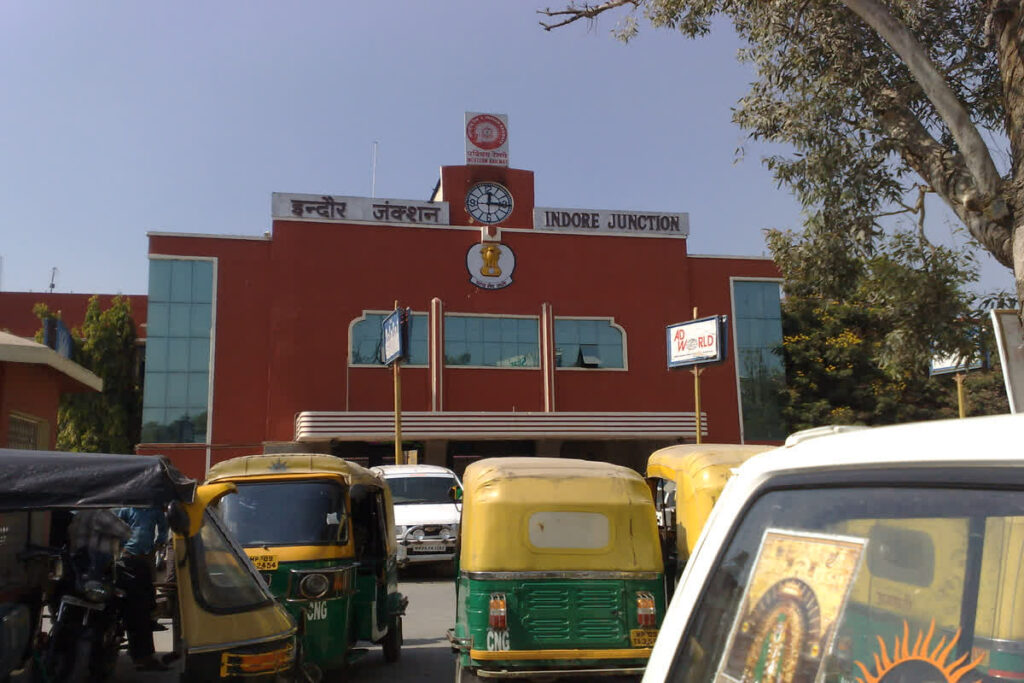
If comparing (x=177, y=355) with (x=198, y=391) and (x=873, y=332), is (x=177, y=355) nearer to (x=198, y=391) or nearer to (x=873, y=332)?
(x=198, y=391)

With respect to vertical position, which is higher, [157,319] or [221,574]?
[157,319]

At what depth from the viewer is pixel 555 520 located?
675cm

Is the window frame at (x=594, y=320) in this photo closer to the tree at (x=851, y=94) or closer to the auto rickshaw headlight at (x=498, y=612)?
the tree at (x=851, y=94)

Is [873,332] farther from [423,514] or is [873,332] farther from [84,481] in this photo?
[84,481]

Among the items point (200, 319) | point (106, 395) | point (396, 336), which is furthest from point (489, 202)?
point (106, 395)

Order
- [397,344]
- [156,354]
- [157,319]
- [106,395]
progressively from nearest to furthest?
[397,344], [156,354], [157,319], [106,395]

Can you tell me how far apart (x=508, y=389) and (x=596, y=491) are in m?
21.4

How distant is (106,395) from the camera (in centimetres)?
3073

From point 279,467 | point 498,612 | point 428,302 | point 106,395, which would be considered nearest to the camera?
point 498,612

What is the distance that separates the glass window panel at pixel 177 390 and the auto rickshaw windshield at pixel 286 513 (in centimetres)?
2025

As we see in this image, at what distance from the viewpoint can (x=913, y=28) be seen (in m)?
10.5

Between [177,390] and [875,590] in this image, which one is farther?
[177,390]

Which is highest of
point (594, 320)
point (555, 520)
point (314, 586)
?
point (594, 320)

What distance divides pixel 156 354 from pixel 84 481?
23.5 meters
